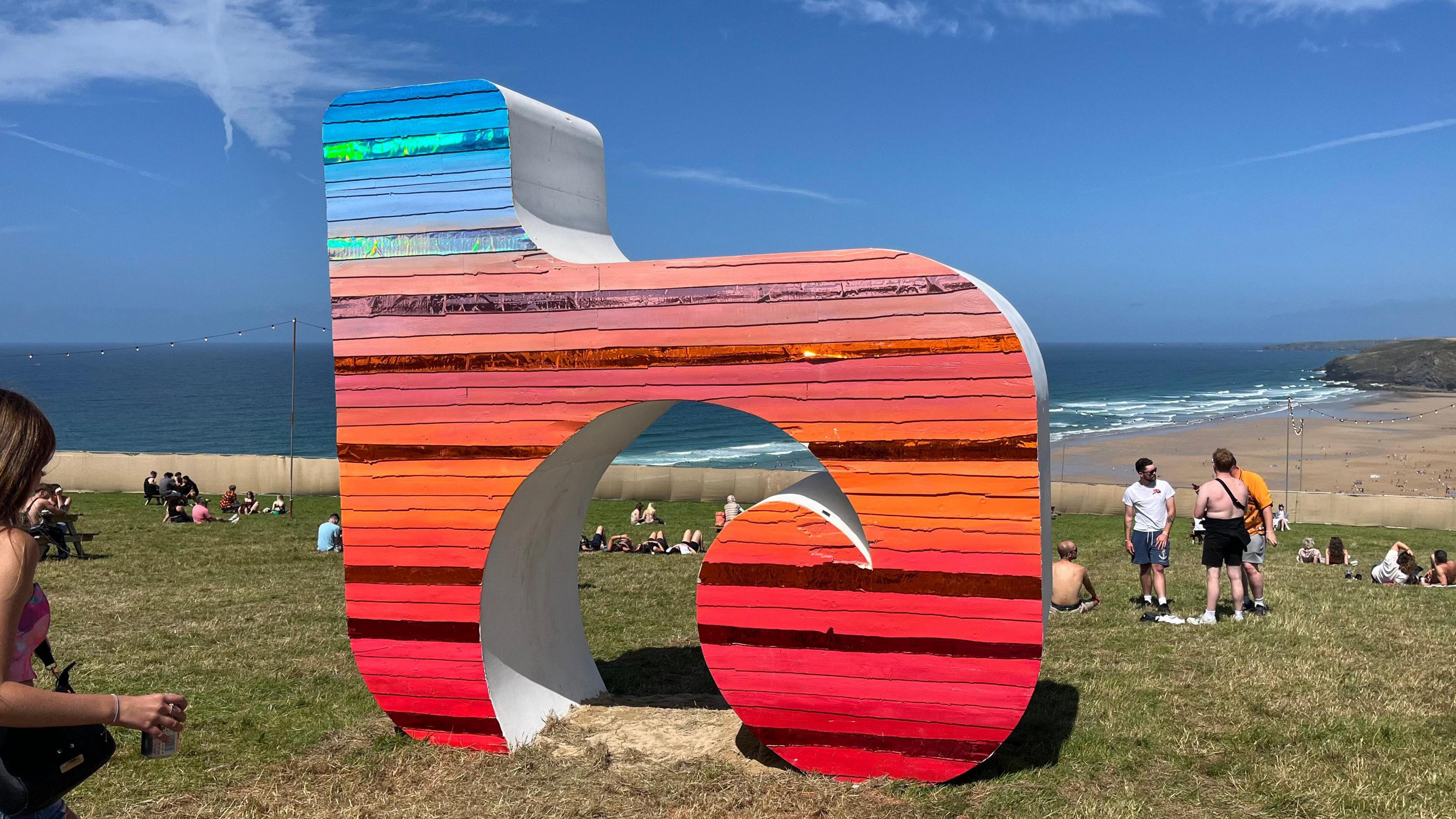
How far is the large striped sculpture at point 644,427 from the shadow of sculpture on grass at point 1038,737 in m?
0.41

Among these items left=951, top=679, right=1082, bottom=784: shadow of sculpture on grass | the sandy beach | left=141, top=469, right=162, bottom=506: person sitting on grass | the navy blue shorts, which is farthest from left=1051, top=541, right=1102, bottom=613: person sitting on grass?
the sandy beach

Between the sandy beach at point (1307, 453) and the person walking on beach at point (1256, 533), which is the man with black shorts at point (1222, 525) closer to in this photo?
the person walking on beach at point (1256, 533)

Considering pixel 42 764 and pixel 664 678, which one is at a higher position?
pixel 42 764

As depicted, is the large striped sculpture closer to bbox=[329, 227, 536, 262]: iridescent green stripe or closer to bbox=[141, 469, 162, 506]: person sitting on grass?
bbox=[329, 227, 536, 262]: iridescent green stripe

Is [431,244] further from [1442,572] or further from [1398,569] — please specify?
[1442,572]

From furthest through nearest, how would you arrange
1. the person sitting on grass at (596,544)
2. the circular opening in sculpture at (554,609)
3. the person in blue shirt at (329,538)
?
the person sitting on grass at (596,544)
the person in blue shirt at (329,538)
the circular opening in sculpture at (554,609)

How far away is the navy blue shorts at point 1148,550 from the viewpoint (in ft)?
30.8

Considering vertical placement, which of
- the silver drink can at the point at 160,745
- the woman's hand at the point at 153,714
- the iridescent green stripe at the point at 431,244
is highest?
the iridescent green stripe at the point at 431,244

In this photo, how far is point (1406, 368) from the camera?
91812 millimetres

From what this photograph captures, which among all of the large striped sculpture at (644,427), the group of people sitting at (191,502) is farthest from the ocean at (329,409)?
the large striped sculpture at (644,427)

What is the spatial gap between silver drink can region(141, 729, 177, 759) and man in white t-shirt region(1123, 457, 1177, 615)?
8243mm

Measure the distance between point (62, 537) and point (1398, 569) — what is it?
54.1ft

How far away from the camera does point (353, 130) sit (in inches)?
251

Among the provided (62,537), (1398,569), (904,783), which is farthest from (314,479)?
(904,783)
